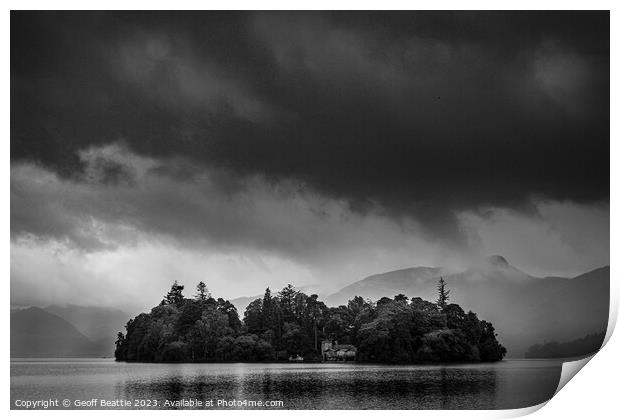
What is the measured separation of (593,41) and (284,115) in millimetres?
3229

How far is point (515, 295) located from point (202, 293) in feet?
11.2

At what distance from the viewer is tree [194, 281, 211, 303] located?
973 cm

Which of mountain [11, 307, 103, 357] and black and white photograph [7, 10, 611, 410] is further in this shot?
mountain [11, 307, 103, 357]

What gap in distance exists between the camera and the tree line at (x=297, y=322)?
31.4 ft

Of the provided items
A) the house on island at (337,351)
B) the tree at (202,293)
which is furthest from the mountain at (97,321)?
the house on island at (337,351)

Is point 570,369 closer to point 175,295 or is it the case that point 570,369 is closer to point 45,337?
point 175,295

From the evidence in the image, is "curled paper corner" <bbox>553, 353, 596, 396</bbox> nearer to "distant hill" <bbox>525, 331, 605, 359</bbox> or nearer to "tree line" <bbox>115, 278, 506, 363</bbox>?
"distant hill" <bbox>525, 331, 605, 359</bbox>

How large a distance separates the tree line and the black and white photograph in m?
0.02

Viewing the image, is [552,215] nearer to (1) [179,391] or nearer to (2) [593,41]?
(2) [593,41]

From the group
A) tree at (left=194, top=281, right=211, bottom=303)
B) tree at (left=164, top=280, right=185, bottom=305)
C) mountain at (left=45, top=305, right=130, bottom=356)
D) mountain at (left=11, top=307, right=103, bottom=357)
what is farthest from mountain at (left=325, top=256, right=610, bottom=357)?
mountain at (left=11, top=307, right=103, bottom=357)

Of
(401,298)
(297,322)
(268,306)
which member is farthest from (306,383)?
(401,298)

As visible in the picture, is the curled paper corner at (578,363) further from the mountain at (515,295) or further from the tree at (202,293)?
the tree at (202,293)

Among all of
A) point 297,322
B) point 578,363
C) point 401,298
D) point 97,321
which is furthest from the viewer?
point 297,322

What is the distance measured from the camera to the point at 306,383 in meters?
9.22
